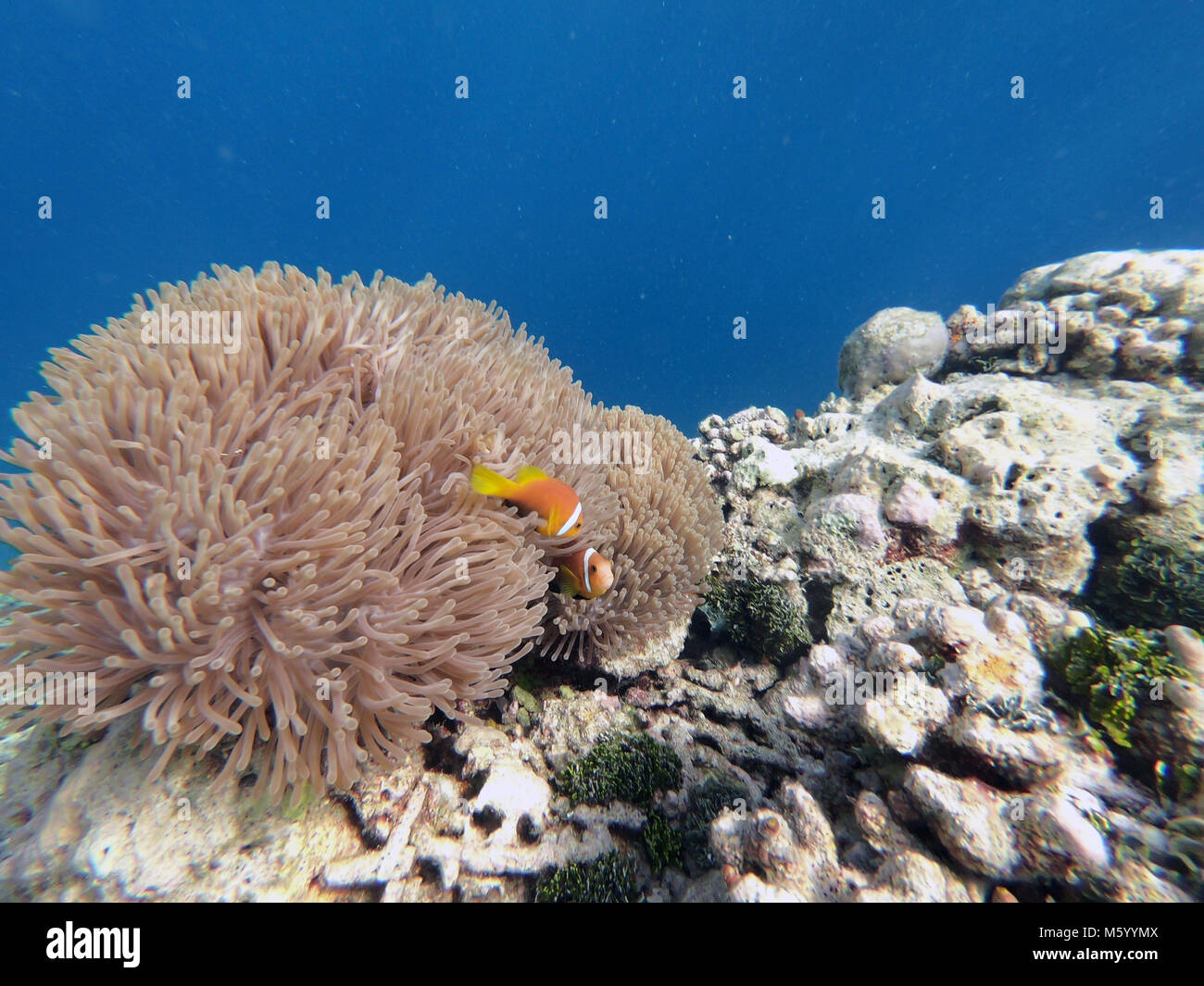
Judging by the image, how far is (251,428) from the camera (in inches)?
81.7

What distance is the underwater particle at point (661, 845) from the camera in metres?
2.29

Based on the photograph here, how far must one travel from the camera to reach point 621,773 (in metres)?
2.50

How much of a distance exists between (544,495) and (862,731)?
1826 millimetres

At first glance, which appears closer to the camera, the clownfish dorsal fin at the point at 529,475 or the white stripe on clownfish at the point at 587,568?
the clownfish dorsal fin at the point at 529,475

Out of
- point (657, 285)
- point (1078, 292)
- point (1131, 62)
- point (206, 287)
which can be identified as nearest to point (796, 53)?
point (1131, 62)

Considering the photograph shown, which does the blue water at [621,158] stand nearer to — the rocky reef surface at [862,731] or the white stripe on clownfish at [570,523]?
the rocky reef surface at [862,731]

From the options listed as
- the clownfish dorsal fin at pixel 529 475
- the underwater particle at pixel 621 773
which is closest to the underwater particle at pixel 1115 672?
the underwater particle at pixel 621 773

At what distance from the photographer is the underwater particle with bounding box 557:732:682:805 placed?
244 cm

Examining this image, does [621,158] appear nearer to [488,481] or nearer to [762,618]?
[762,618]

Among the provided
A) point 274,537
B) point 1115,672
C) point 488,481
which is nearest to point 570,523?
point 488,481
